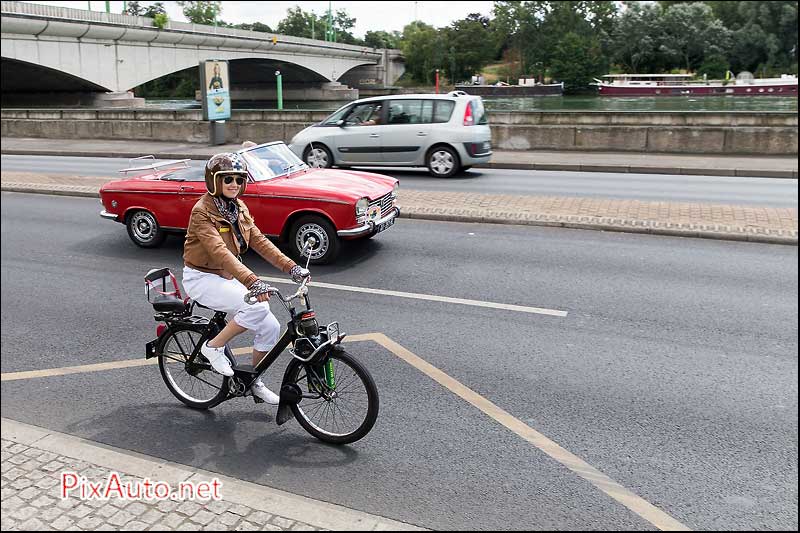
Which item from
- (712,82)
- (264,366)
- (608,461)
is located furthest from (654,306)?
(712,82)

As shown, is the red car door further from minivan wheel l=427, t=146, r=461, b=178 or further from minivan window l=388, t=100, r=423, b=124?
minivan wheel l=427, t=146, r=461, b=178

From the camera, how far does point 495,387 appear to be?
5.41 metres

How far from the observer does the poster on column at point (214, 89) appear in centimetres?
2205

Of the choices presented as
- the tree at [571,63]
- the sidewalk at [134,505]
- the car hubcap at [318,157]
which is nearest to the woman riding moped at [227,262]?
the sidewalk at [134,505]

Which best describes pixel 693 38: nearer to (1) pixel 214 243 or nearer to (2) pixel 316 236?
(2) pixel 316 236

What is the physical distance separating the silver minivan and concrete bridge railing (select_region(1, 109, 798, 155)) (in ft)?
21.5

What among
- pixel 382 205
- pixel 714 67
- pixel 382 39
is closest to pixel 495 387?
pixel 382 39

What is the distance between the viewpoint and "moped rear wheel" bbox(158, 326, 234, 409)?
4852 millimetres

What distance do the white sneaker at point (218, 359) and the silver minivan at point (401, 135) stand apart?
1252 cm

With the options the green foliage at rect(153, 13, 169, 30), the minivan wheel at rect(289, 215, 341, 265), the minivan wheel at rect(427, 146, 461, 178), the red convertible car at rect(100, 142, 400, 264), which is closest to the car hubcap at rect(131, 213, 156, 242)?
the red convertible car at rect(100, 142, 400, 264)

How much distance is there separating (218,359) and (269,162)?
10.5 feet

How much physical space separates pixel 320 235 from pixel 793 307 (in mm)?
4748

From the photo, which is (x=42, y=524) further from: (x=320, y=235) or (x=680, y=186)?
(x=680, y=186)

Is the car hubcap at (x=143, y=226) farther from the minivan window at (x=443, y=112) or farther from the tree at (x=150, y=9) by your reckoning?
the minivan window at (x=443, y=112)
